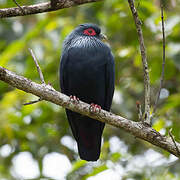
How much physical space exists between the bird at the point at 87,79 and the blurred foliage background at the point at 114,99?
0.31 metres

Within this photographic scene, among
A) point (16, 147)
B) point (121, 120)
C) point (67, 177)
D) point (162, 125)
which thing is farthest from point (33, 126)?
point (121, 120)

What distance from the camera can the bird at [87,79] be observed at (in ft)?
15.3

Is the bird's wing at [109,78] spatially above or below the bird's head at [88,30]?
below

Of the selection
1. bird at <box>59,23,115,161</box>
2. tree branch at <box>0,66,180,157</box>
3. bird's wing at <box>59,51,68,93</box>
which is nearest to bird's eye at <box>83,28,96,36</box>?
bird at <box>59,23,115,161</box>

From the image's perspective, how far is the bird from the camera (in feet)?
15.3

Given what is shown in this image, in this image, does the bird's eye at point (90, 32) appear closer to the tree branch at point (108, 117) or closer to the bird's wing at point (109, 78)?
the bird's wing at point (109, 78)

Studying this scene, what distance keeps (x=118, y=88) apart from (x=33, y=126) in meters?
1.36

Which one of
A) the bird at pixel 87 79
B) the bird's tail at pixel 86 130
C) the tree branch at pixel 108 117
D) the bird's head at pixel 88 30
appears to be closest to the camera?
the tree branch at pixel 108 117

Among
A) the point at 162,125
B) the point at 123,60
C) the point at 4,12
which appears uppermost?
the point at 4,12

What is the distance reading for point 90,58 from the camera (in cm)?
467

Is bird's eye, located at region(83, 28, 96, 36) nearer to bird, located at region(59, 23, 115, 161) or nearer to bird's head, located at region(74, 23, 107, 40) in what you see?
bird's head, located at region(74, 23, 107, 40)

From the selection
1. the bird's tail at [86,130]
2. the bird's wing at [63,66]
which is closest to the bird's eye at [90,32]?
the bird's wing at [63,66]

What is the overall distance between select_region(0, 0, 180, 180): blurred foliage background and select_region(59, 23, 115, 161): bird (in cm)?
31

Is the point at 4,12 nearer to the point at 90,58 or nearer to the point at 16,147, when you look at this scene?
the point at 90,58
